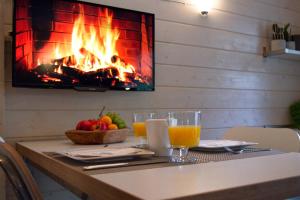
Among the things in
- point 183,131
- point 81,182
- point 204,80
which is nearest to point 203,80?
point 204,80

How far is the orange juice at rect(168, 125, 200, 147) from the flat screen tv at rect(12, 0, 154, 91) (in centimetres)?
102

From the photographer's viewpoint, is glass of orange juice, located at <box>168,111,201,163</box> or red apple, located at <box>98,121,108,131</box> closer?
glass of orange juice, located at <box>168,111,201,163</box>

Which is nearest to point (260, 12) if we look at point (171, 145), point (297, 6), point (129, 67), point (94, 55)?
point (297, 6)

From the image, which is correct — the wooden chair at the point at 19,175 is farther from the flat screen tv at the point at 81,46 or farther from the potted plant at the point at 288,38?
the potted plant at the point at 288,38

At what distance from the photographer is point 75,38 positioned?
75.7 inches

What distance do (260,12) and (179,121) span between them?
2.33 metres

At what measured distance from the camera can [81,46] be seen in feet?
6.37

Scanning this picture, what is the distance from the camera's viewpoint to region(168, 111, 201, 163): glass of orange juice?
1.01 metres

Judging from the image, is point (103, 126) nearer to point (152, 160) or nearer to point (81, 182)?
point (152, 160)

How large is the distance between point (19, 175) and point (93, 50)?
132 centimetres

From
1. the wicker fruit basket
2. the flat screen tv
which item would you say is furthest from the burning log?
the wicker fruit basket

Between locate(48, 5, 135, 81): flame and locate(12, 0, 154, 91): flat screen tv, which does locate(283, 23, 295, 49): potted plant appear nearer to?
locate(12, 0, 154, 91): flat screen tv

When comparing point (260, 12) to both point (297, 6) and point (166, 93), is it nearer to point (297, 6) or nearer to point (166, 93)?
point (297, 6)

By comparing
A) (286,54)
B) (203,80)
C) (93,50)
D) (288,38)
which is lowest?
(203,80)
